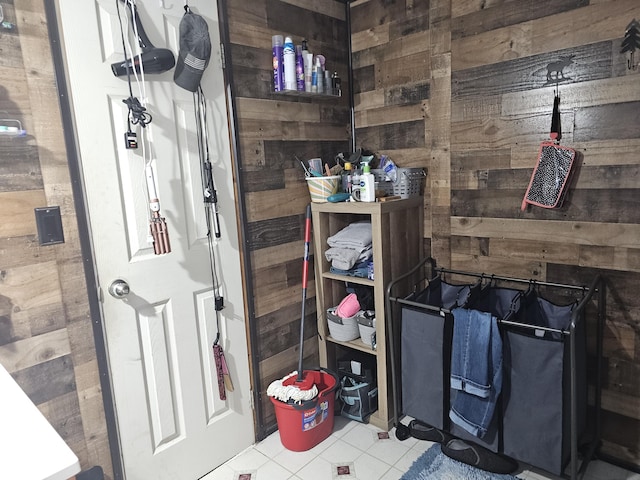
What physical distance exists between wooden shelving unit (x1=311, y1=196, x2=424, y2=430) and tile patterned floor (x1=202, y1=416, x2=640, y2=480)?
159 mm

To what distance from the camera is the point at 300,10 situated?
7.68ft

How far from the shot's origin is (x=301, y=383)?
2.21m

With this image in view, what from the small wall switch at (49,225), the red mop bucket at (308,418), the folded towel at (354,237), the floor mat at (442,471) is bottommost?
the floor mat at (442,471)

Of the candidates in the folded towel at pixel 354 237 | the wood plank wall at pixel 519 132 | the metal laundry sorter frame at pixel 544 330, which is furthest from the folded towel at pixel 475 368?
the folded towel at pixel 354 237

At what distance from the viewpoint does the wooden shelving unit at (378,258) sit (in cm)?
219

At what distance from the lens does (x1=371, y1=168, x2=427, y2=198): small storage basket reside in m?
2.33

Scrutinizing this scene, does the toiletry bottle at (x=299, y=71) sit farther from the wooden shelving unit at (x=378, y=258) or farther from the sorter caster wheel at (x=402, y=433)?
the sorter caster wheel at (x=402, y=433)

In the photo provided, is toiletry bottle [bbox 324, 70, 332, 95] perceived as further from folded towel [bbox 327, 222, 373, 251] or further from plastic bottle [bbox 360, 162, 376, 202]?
folded towel [bbox 327, 222, 373, 251]

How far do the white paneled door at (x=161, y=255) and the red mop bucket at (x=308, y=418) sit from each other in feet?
0.83

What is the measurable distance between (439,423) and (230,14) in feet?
7.15

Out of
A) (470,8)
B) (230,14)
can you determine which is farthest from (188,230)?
(470,8)

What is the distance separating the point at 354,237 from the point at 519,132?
3.17ft

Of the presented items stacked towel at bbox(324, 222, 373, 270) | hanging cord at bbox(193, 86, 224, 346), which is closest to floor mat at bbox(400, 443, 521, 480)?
stacked towel at bbox(324, 222, 373, 270)

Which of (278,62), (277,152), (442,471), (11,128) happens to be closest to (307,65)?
(278,62)
